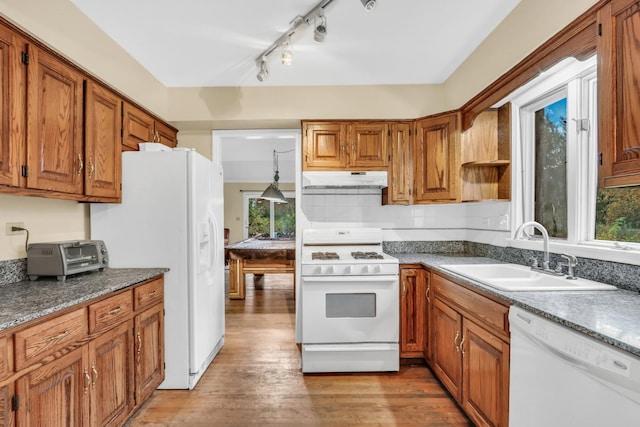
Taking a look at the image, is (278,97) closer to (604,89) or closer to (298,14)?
(298,14)

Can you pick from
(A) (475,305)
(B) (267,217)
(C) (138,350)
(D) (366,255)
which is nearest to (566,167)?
(A) (475,305)

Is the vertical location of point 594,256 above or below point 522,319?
above

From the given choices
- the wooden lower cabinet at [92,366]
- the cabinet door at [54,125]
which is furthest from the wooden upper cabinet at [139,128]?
the wooden lower cabinet at [92,366]

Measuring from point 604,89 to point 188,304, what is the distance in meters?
2.59

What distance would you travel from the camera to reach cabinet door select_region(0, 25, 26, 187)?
4.50 feet

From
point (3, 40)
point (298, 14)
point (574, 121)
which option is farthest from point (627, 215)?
point (3, 40)

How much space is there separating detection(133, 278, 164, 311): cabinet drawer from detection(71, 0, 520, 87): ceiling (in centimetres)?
175

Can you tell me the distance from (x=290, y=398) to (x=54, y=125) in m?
2.19

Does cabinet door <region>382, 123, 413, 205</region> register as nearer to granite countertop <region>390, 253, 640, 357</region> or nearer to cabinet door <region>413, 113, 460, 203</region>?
cabinet door <region>413, 113, 460, 203</region>

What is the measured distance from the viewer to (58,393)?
1315 millimetres

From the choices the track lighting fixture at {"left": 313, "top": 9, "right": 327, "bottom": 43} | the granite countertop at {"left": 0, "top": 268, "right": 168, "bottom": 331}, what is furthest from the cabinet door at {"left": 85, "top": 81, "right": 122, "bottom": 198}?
the track lighting fixture at {"left": 313, "top": 9, "right": 327, "bottom": 43}

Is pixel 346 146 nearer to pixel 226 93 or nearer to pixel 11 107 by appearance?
pixel 226 93

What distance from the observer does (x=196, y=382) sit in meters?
2.32

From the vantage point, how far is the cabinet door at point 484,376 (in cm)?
150
